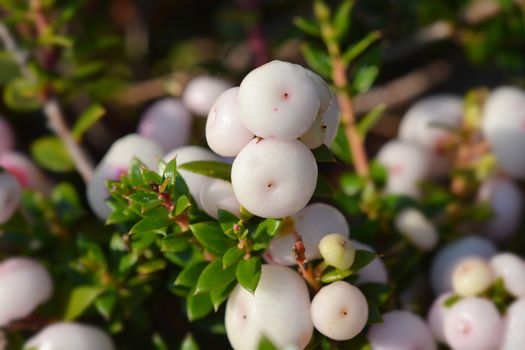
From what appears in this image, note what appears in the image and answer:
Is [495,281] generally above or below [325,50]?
below

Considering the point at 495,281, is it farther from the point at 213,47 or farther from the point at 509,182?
the point at 213,47

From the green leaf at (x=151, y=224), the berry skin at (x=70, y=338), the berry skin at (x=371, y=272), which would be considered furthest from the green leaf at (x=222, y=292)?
the berry skin at (x=70, y=338)

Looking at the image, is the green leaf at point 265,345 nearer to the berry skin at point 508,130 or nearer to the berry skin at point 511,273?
the berry skin at point 511,273

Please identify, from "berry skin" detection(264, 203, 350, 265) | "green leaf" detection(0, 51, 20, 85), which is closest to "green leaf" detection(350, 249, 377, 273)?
"berry skin" detection(264, 203, 350, 265)

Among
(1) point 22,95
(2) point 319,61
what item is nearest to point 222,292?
(2) point 319,61

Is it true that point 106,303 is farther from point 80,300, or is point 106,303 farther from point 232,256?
point 232,256

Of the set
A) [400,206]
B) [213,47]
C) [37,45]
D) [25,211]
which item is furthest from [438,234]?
[213,47]

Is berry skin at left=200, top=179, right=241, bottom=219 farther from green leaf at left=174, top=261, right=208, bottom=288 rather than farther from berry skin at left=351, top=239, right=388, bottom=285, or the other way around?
berry skin at left=351, top=239, right=388, bottom=285
